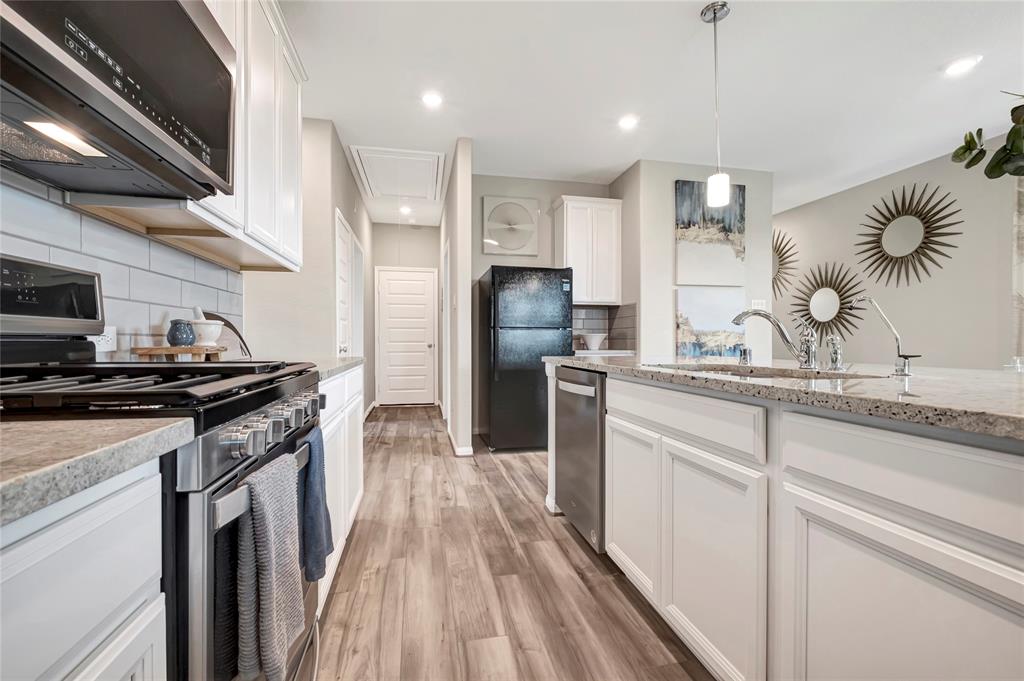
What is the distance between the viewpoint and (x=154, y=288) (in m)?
1.45

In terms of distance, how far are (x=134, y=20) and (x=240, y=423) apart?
843 mm

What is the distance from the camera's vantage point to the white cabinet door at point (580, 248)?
4.21 metres

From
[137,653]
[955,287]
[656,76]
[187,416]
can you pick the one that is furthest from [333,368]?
[955,287]

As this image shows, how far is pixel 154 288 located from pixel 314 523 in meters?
1.02

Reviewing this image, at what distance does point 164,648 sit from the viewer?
0.56m

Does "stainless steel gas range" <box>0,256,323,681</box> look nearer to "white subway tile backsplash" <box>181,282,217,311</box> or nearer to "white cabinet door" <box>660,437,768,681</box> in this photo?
"white subway tile backsplash" <box>181,282,217,311</box>

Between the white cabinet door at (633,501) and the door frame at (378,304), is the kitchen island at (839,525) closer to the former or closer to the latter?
the white cabinet door at (633,501)

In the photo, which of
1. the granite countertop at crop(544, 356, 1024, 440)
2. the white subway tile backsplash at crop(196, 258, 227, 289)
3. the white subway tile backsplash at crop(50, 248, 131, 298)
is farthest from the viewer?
the white subway tile backsplash at crop(196, 258, 227, 289)

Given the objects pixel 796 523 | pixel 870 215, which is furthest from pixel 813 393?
pixel 870 215

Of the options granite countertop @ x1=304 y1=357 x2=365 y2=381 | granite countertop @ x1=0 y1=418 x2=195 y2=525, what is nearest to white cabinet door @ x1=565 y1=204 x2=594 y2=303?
granite countertop @ x1=304 y1=357 x2=365 y2=381

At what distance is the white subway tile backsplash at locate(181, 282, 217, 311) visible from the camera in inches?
65.4

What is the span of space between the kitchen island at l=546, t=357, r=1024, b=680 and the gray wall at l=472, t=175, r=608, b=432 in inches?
119

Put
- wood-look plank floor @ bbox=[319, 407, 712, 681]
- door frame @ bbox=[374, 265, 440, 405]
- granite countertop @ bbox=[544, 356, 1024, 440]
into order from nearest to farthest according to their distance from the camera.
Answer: granite countertop @ bbox=[544, 356, 1024, 440], wood-look plank floor @ bbox=[319, 407, 712, 681], door frame @ bbox=[374, 265, 440, 405]

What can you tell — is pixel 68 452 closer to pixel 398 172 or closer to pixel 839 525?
pixel 839 525
